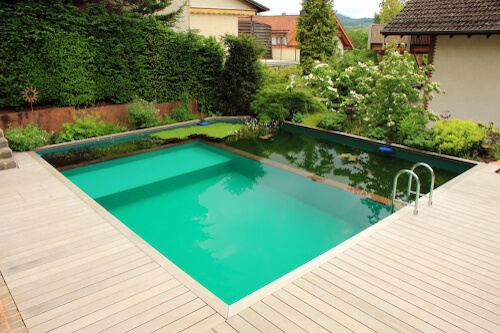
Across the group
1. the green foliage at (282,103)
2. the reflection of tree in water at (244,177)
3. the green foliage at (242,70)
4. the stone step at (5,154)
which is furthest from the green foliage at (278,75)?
the stone step at (5,154)

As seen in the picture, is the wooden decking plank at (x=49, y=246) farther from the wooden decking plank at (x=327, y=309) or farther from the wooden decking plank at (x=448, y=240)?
the wooden decking plank at (x=448, y=240)

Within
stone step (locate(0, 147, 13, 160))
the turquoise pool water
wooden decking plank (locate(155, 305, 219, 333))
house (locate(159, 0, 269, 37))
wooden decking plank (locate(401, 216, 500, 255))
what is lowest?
the turquoise pool water

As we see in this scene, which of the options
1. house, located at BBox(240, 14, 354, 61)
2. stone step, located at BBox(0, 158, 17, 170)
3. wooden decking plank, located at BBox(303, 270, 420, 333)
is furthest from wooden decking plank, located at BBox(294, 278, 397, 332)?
house, located at BBox(240, 14, 354, 61)

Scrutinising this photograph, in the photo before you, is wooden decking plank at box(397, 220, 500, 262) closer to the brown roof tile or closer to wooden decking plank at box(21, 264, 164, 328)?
wooden decking plank at box(21, 264, 164, 328)

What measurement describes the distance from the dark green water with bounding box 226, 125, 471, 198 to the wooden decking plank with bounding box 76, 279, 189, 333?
4688 mm

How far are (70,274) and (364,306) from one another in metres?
2.97

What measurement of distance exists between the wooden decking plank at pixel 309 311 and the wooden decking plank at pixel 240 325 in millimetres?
446

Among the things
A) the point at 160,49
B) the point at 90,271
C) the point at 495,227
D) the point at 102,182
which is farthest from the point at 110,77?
the point at 495,227

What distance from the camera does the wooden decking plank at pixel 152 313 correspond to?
3.00 metres

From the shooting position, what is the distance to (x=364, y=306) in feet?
10.8

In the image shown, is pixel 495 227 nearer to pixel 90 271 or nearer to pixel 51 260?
pixel 90 271

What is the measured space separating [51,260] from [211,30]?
1588cm

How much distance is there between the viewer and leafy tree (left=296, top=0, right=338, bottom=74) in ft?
84.4

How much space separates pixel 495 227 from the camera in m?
4.83
